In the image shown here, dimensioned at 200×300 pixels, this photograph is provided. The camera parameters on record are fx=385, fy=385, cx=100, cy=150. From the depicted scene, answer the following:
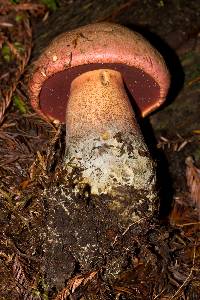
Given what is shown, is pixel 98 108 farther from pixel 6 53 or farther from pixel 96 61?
pixel 6 53

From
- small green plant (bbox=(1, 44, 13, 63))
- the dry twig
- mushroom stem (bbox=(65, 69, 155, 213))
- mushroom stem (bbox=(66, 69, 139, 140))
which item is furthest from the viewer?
small green plant (bbox=(1, 44, 13, 63))

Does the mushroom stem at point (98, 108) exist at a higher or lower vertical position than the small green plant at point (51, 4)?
lower

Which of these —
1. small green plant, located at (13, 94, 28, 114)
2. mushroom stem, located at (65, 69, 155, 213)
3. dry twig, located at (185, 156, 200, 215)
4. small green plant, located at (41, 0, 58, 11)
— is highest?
small green plant, located at (41, 0, 58, 11)

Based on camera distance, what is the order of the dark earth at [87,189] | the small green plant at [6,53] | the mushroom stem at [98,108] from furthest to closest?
the small green plant at [6,53] → the mushroom stem at [98,108] → the dark earth at [87,189]

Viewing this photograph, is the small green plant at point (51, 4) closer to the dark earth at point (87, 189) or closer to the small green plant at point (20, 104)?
the dark earth at point (87, 189)

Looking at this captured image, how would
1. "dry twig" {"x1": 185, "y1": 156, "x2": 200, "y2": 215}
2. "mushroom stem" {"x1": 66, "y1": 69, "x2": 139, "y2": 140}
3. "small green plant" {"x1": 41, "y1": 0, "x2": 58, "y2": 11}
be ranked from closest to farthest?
"mushroom stem" {"x1": 66, "y1": 69, "x2": 139, "y2": 140} → "dry twig" {"x1": 185, "y1": 156, "x2": 200, "y2": 215} → "small green plant" {"x1": 41, "y1": 0, "x2": 58, "y2": 11}

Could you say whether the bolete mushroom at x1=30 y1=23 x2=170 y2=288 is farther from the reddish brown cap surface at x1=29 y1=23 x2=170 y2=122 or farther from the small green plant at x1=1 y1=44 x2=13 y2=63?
the small green plant at x1=1 y1=44 x2=13 y2=63

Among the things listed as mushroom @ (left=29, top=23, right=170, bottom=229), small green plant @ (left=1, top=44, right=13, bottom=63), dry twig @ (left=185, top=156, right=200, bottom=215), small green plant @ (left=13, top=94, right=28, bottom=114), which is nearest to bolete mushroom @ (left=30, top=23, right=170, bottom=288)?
mushroom @ (left=29, top=23, right=170, bottom=229)

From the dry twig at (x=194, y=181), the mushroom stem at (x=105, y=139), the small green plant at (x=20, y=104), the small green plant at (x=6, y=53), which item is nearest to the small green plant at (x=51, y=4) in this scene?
the small green plant at (x=6, y=53)
